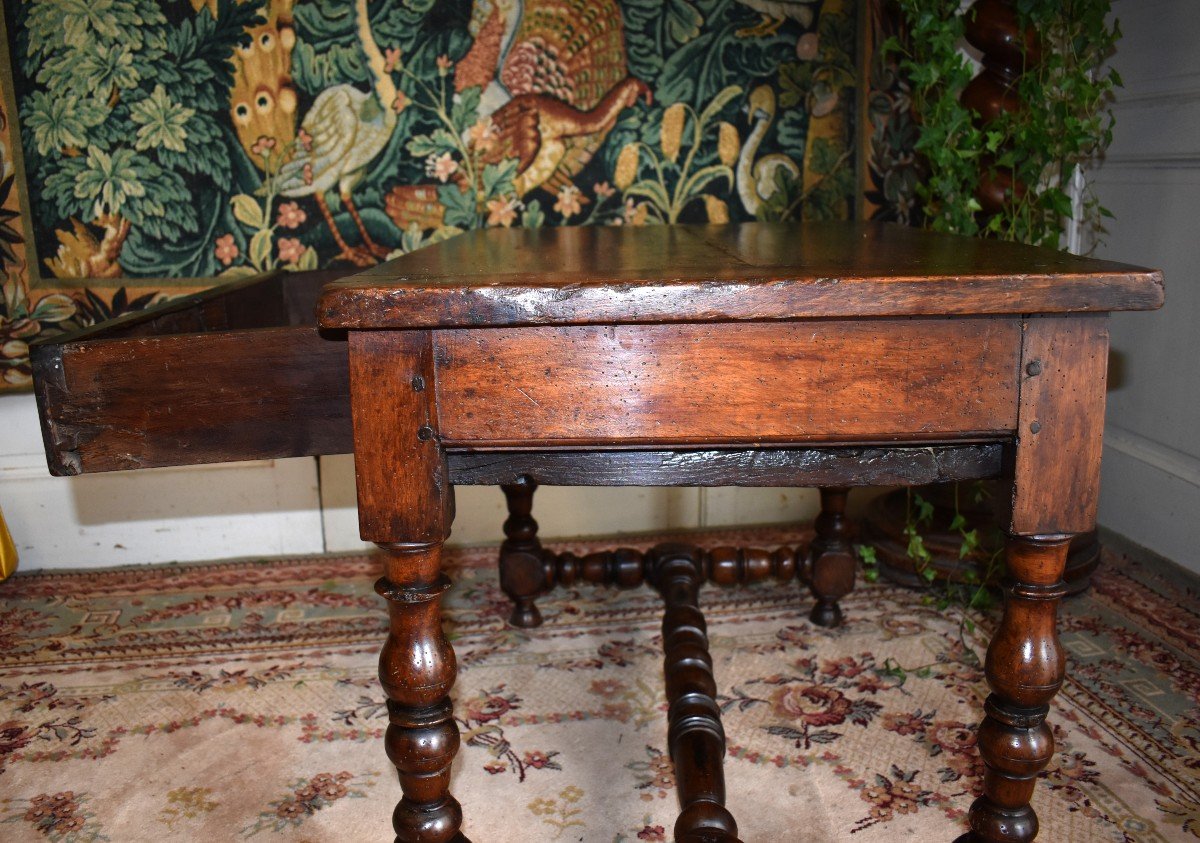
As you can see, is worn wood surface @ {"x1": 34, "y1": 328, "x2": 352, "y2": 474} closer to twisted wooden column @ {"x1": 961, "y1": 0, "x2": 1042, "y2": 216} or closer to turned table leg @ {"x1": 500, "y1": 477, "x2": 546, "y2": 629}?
turned table leg @ {"x1": 500, "y1": 477, "x2": 546, "y2": 629}

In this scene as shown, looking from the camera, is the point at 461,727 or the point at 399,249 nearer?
the point at 461,727

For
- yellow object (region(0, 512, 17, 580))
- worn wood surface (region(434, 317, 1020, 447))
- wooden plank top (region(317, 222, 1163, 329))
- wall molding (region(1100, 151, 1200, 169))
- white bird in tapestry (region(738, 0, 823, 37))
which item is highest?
white bird in tapestry (region(738, 0, 823, 37))

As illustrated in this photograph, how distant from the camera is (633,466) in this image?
1.13 metres

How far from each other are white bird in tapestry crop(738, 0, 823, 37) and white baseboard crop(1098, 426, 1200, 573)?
1.25m

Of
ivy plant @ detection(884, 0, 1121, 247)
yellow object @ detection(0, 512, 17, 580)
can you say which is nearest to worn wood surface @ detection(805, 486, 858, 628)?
ivy plant @ detection(884, 0, 1121, 247)

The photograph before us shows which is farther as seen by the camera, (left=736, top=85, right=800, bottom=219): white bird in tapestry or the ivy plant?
(left=736, top=85, right=800, bottom=219): white bird in tapestry

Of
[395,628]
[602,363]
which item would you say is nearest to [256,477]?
[395,628]

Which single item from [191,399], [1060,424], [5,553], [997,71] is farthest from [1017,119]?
[5,553]

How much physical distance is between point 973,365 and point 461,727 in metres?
1.07

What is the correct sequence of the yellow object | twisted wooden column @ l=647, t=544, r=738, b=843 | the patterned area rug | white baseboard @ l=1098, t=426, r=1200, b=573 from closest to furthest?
twisted wooden column @ l=647, t=544, r=738, b=843 < the patterned area rug < white baseboard @ l=1098, t=426, r=1200, b=573 < the yellow object

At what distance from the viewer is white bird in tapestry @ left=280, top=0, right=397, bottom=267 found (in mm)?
2295

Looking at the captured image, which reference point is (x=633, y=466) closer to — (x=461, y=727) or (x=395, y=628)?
(x=395, y=628)

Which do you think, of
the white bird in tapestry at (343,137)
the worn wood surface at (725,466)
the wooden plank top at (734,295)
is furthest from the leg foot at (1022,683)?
the white bird in tapestry at (343,137)

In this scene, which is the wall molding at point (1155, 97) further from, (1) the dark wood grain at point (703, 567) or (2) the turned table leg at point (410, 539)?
(2) the turned table leg at point (410, 539)
